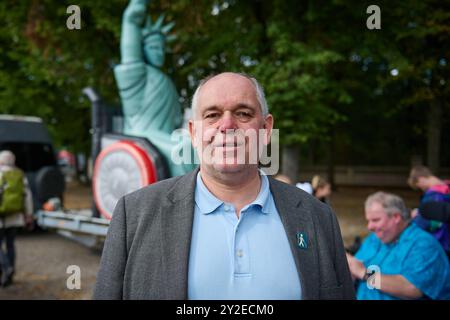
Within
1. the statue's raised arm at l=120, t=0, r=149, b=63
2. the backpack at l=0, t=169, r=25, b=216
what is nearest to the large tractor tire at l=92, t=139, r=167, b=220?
the backpack at l=0, t=169, r=25, b=216

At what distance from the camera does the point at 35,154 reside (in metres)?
9.73

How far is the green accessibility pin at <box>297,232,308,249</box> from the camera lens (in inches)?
58.7

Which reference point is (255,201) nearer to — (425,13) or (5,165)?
(5,165)

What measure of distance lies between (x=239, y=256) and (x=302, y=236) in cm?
22

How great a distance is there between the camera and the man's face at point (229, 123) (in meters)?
1.49

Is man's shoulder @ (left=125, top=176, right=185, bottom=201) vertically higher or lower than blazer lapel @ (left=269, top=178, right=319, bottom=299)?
higher

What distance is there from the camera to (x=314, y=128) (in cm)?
889

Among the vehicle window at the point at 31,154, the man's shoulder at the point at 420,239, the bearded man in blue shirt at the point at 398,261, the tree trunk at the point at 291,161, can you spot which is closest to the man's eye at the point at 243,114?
the bearded man in blue shirt at the point at 398,261

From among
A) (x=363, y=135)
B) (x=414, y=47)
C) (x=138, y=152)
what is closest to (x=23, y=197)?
(x=138, y=152)

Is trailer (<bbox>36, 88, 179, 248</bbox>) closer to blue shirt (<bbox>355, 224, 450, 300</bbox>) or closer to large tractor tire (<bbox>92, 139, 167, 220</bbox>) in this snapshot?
large tractor tire (<bbox>92, 139, 167, 220</bbox>)

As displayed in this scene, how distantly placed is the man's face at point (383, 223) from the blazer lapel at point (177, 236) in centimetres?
168

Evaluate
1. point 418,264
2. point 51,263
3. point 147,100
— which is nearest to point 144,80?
point 147,100

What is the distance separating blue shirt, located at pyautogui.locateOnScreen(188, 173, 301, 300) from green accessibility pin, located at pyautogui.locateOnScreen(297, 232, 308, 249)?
4cm

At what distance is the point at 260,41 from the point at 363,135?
1414 cm
